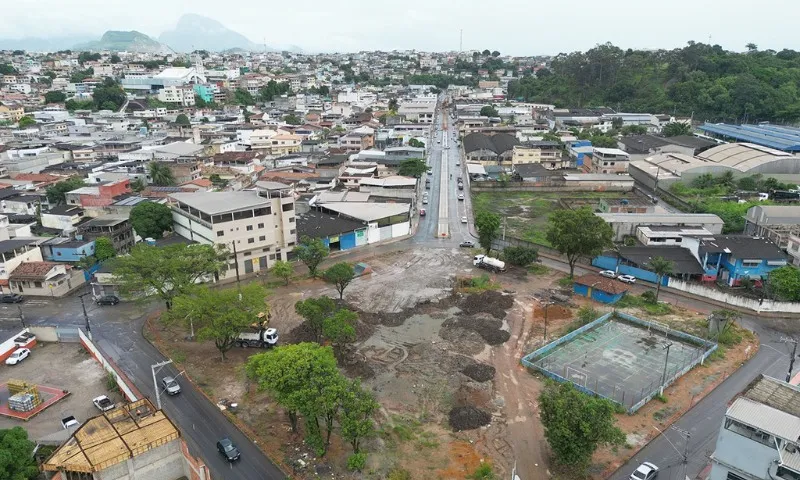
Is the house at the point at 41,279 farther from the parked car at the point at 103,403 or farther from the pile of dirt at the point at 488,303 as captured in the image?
the pile of dirt at the point at 488,303

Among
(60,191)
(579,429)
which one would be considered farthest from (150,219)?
(579,429)

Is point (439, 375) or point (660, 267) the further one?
point (660, 267)

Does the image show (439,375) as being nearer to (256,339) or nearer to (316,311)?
(316,311)

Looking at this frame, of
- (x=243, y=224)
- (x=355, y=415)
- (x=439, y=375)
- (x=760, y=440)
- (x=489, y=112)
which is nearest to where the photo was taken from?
(x=760, y=440)

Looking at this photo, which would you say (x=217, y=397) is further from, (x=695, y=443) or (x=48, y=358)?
(x=695, y=443)

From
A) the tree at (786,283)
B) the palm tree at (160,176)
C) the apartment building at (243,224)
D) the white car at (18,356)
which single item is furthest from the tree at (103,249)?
the tree at (786,283)

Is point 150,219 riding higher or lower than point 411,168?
lower
